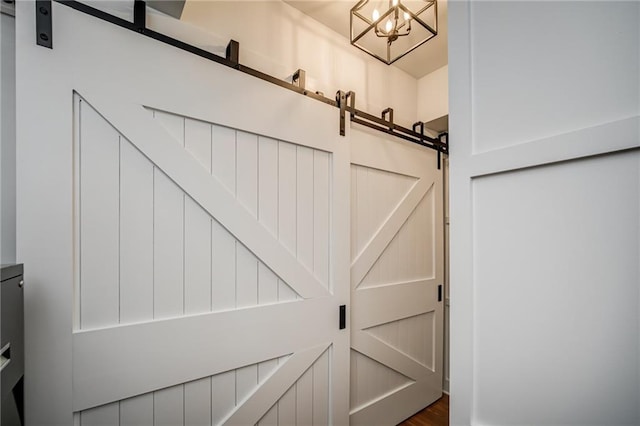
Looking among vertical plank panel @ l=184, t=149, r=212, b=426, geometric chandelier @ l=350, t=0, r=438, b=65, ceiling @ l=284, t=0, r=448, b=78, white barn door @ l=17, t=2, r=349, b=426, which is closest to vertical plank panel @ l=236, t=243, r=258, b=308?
white barn door @ l=17, t=2, r=349, b=426

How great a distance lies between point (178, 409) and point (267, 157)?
1105mm

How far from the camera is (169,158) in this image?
109cm

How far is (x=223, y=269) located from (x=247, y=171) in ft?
1.45

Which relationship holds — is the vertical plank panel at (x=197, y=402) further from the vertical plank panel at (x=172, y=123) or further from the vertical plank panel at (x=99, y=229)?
the vertical plank panel at (x=172, y=123)

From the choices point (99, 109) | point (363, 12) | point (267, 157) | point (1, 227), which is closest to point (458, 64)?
point (267, 157)

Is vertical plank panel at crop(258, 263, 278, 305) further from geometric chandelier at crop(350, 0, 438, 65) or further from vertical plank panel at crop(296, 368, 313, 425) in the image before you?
geometric chandelier at crop(350, 0, 438, 65)

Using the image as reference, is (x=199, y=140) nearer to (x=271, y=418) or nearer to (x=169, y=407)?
(x=169, y=407)

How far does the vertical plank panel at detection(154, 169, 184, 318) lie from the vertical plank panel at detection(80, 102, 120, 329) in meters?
0.12

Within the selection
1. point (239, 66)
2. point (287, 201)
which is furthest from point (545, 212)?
point (239, 66)

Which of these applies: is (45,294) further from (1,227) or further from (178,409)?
(178,409)

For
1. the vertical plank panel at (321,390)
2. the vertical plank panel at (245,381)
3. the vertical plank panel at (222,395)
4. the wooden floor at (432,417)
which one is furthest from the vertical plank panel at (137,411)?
the wooden floor at (432,417)

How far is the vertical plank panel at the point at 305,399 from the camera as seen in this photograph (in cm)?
140

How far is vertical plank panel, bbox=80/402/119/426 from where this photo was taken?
951mm

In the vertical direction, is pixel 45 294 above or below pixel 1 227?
below
